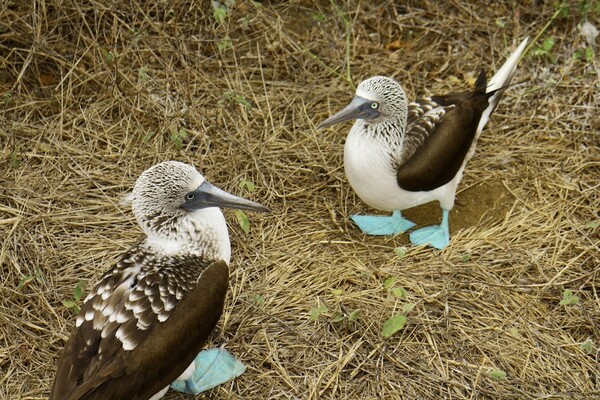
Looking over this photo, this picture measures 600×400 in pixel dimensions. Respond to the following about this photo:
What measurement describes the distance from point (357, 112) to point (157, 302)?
5.55 feet

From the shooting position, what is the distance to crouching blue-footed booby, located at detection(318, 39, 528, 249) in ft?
14.5

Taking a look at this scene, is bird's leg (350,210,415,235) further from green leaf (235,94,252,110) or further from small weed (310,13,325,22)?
small weed (310,13,325,22)

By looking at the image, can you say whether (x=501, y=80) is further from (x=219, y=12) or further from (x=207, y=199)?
(x=207, y=199)

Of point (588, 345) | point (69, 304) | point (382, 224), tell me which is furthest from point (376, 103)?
point (69, 304)

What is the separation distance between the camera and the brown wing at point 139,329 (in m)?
3.26

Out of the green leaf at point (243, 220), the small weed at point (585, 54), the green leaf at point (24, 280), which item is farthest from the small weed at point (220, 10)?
the small weed at point (585, 54)

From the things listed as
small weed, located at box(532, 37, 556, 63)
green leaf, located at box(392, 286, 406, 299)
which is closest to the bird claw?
green leaf, located at box(392, 286, 406, 299)

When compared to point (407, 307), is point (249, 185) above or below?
above

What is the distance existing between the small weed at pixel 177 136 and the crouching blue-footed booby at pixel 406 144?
98 centimetres

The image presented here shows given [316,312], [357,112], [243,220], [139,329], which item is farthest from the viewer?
[357,112]

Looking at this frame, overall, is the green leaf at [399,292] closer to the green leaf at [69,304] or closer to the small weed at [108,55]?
the green leaf at [69,304]

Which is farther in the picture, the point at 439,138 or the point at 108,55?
the point at 108,55

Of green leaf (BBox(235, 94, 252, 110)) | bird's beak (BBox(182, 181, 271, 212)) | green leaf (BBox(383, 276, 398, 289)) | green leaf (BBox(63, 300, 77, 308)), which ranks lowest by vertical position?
green leaf (BBox(383, 276, 398, 289))

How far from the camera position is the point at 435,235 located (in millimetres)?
4738
